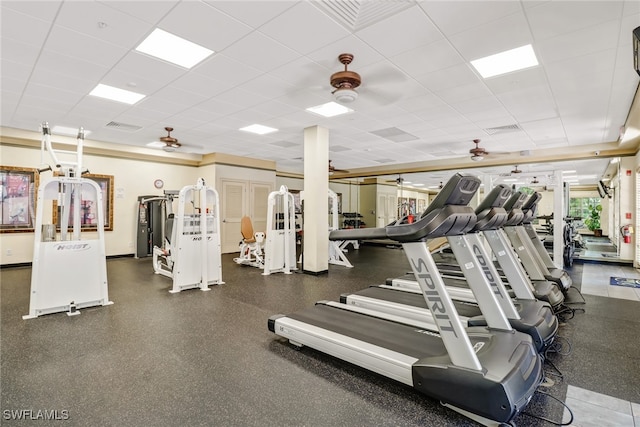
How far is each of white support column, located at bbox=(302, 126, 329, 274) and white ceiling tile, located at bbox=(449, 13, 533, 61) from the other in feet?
10.3

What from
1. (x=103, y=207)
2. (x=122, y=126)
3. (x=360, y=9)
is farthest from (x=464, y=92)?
(x=103, y=207)

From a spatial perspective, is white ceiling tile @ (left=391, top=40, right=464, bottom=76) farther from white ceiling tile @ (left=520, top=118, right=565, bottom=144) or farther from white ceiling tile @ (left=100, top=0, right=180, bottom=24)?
white ceiling tile @ (left=520, top=118, right=565, bottom=144)

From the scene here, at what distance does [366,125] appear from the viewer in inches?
228

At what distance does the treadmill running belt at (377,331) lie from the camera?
2.17 meters

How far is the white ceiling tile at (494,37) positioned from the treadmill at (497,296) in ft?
4.64

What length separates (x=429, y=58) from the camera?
10.7 feet

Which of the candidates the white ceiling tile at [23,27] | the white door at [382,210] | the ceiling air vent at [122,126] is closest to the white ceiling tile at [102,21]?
the white ceiling tile at [23,27]

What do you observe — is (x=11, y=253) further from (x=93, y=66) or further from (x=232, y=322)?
(x=232, y=322)

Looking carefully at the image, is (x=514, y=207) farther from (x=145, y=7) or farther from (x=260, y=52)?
(x=145, y=7)

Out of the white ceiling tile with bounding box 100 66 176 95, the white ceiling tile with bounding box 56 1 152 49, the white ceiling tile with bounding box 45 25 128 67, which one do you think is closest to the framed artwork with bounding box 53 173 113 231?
the white ceiling tile with bounding box 100 66 176 95

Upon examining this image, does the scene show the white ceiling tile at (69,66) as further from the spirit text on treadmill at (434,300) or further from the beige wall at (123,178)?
the spirit text on treadmill at (434,300)

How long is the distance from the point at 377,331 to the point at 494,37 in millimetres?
2806

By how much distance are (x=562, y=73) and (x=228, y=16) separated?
3.65 m

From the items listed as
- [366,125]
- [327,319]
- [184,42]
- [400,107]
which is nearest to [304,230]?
[366,125]
